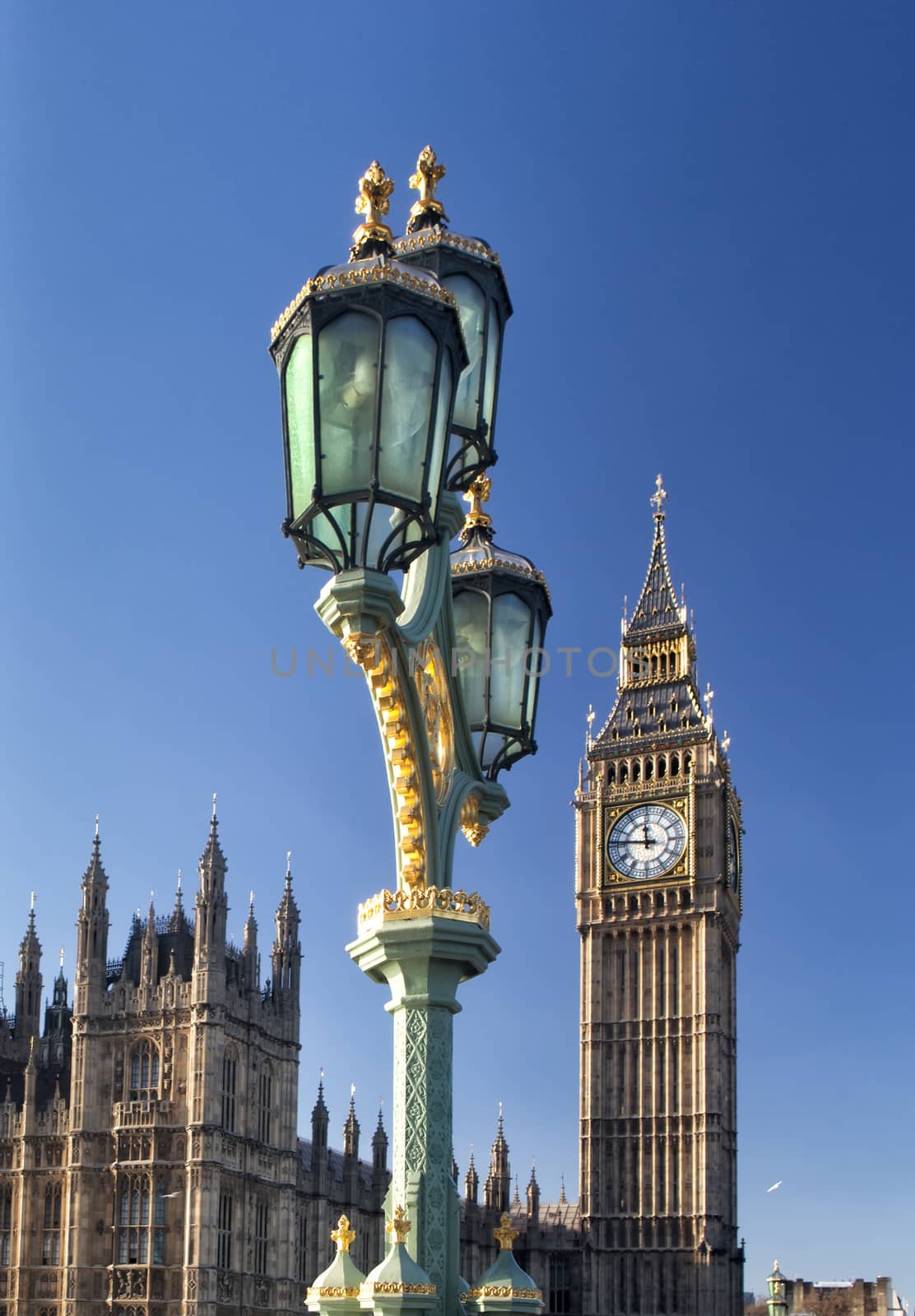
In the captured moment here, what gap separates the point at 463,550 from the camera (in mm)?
8680

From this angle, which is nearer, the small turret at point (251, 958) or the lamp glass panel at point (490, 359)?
the lamp glass panel at point (490, 359)

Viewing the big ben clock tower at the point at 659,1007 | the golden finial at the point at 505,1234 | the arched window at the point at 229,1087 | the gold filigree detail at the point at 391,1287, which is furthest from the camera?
the big ben clock tower at the point at 659,1007

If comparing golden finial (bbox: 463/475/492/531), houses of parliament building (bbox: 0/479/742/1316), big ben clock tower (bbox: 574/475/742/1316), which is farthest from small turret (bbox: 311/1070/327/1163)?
golden finial (bbox: 463/475/492/531)

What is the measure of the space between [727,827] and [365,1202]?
2642 cm

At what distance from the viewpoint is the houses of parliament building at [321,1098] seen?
50031 millimetres

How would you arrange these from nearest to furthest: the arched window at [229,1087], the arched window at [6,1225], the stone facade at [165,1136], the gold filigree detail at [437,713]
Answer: the gold filigree detail at [437,713] → the stone facade at [165,1136] → the arched window at [229,1087] → the arched window at [6,1225]

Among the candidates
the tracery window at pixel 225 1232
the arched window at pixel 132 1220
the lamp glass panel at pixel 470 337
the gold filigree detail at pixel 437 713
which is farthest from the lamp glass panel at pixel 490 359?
the arched window at pixel 132 1220

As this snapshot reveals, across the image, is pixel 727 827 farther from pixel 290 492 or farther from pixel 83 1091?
pixel 290 492

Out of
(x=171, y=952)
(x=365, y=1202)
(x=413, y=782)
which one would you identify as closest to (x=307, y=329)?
(x=413, y=782)

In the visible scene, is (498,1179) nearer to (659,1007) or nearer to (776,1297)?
(659,1007)

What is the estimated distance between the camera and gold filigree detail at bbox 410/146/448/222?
7.92m

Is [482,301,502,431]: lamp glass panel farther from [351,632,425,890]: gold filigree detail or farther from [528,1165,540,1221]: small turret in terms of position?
[528,1165,540,1221]: small turret

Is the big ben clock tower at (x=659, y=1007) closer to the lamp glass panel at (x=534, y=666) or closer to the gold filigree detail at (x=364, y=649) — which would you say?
the lamp glass panel at (x=534, y=666)

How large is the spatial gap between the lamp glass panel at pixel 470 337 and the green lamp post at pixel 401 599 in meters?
0.93
